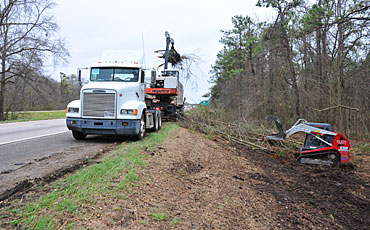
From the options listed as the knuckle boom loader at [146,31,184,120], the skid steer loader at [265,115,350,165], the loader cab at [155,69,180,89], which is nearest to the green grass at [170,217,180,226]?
the skid steer loader at [265,115,350,165]

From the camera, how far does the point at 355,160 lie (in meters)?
9.30

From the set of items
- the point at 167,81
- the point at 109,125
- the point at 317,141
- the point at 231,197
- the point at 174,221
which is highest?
the point at 167,81

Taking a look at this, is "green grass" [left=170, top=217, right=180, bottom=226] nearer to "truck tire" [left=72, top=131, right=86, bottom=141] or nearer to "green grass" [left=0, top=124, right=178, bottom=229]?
"green grass" [left=0, top=124, right=178, bottom=229]

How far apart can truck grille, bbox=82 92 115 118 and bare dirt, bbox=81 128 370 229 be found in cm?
237

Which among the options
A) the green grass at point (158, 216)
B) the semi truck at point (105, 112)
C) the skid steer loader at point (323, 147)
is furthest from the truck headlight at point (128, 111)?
the green grass at point (158, 216)

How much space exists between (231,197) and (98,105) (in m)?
5.67

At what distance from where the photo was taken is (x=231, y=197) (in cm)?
463

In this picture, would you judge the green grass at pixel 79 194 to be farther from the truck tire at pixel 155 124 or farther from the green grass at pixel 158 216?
the truck tire at pixel 155 124

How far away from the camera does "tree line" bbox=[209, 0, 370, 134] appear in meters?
12.4

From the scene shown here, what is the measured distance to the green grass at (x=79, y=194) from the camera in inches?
115

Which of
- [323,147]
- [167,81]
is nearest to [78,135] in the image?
[323,147]

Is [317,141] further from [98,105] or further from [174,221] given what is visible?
[98,105]

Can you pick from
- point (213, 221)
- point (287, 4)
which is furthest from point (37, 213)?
point (287, 4)

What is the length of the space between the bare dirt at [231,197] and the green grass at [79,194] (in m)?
0.18
